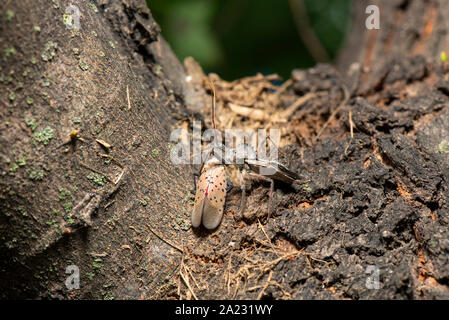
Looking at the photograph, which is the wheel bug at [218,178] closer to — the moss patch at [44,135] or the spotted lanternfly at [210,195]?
the spotted lanternfly at [210,195]

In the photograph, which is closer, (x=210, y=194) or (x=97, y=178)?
(x=97, y=178)

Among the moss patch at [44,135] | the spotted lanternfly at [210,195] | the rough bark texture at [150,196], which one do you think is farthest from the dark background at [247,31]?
the moss patch at [44,135]

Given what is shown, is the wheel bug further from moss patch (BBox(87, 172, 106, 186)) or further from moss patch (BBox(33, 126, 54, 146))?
moss patch (BBox(33, 126, 54, 146))

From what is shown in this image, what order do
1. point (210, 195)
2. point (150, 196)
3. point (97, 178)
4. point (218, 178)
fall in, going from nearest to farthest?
point (97, 178) < point (150, 196) < point (210, 195) < point (218, 178)

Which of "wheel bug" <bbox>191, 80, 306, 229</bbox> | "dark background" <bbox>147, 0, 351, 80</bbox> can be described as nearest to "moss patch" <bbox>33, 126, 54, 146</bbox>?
"wheel bug" <bbox>191, 80, 306, 229</bbox>

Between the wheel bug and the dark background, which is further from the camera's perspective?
the dark background

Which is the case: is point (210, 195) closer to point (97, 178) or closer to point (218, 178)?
point (218, 178)

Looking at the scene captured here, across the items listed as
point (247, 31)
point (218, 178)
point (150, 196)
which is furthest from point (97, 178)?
point (247, 31)
